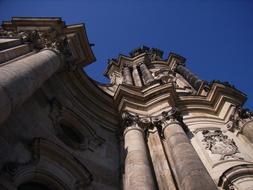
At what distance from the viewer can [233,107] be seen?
16.7 m

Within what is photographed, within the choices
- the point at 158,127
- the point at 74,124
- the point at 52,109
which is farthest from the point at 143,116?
the point at 52,109

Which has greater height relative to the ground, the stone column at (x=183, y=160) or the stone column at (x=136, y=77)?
the stone column at (x=136, y=77)

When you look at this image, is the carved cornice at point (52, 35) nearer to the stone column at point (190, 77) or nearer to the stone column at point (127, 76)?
the stone column at point (127, 76)

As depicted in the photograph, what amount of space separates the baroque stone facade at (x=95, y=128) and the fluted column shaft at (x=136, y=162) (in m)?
0.04

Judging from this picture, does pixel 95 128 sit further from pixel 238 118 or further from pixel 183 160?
pixel 238 118

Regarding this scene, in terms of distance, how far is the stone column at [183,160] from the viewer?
9311 millimetres

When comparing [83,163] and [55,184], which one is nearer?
[55,184]

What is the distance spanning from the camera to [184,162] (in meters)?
10.6

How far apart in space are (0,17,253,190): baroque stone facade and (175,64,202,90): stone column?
297 inches

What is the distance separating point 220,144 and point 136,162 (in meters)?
4.84

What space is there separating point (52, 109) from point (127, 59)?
19706mm

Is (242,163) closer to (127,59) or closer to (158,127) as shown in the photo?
(158,127)

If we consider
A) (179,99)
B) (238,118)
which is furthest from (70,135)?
(238,118)

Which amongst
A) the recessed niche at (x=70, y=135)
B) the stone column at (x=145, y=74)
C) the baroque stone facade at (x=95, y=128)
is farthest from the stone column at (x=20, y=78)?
the stone column at (x=145, y=74)
